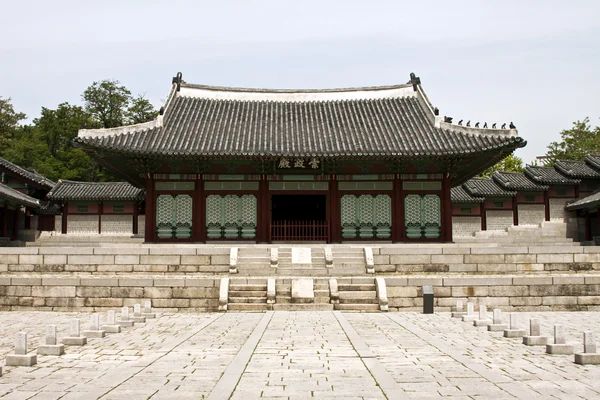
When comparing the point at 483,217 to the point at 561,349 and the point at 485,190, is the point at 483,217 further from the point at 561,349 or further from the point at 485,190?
the point at 561,349

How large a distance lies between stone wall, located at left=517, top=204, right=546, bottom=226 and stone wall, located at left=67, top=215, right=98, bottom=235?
1303 inches

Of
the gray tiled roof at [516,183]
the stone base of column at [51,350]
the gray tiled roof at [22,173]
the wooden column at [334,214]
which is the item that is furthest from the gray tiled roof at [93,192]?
the stone base of column at [51,350]

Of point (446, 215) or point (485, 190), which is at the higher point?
point (485, 190)

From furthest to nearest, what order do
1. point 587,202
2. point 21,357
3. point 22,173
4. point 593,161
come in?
point 593,161 → point 22,173 → point 587,202 → point 21,357

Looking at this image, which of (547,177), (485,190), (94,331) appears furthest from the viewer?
(547,177)

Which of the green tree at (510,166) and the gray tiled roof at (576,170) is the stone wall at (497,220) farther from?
the green tree at (510,166)

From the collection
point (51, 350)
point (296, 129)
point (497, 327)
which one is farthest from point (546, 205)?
point (51, 350)

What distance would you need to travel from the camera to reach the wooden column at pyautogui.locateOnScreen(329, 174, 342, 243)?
25406mm

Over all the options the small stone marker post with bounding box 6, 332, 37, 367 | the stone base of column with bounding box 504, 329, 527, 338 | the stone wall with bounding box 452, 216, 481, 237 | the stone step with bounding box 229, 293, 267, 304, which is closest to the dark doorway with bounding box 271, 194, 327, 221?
the stone wall with bounding box 452, 216, 481, 237

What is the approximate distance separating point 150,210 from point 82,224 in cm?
1935

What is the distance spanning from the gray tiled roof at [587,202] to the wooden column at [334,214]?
22.9m

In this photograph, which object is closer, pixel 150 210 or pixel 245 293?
pixel 245 293

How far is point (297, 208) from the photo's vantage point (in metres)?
32.2

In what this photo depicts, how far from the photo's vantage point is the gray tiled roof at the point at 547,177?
42.9 m
